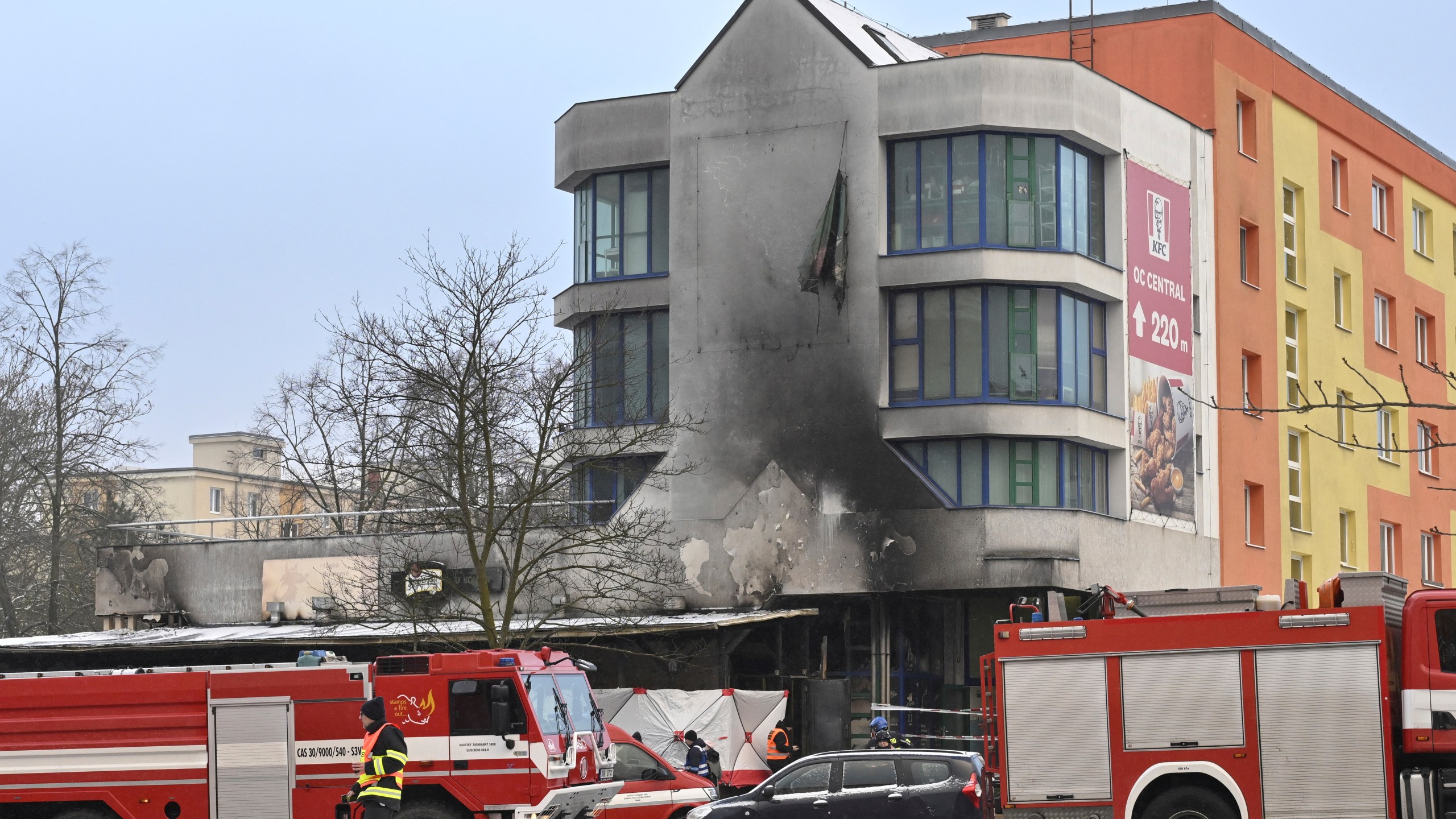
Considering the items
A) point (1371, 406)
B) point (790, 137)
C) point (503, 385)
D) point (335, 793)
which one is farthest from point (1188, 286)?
point (1371, 406)

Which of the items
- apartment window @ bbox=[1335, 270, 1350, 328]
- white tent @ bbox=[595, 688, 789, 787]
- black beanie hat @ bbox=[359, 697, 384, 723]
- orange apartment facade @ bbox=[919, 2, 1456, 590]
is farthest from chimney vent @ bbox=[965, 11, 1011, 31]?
black beanie hat @ bbox=[359, 697, 384, 723]

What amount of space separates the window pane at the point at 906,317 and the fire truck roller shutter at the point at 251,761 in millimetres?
19697

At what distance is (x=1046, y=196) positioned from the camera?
36.6 m

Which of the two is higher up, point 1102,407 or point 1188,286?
point 1188,286

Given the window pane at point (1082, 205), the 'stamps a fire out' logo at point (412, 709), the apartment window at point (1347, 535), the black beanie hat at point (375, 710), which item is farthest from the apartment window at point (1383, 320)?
the black beanie hat at point (375, 710)

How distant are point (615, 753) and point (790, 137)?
1840cm

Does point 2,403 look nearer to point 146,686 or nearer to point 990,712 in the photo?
point 146,686

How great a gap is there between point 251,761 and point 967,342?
20193 millimetres

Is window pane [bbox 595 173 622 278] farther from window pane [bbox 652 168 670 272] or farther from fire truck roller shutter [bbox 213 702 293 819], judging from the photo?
fire truck roller shutter [bbox 213 702 293 819]

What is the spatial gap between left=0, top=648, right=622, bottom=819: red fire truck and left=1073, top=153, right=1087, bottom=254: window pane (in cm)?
2112

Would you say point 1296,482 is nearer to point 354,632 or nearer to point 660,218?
point 660,218

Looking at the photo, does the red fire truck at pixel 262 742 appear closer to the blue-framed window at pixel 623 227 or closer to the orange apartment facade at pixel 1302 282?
the blue-framed window at pixel 623 227

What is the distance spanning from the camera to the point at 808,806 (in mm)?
19547

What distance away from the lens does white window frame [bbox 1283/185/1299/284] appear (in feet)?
153
